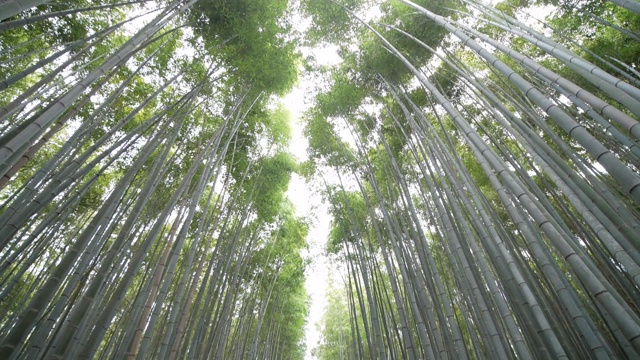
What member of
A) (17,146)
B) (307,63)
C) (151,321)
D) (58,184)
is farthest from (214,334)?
(307,63)

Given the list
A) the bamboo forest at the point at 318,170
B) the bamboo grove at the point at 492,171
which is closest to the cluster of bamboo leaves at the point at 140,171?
the bamboo forest at the point at 318,170

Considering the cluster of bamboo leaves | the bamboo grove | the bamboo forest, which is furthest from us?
the cluster of bamboo leaves

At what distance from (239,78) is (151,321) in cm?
378

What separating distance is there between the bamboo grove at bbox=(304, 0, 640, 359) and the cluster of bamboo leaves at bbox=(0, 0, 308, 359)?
1.33 metres

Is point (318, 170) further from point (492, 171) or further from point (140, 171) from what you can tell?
point (492, 171)

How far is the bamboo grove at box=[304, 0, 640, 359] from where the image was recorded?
1.75 m

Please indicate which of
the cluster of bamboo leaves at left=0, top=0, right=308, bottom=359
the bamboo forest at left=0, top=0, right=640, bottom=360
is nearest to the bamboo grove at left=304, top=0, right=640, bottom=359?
the bamboo forest at left=0, top=0, right=640, bottom=360

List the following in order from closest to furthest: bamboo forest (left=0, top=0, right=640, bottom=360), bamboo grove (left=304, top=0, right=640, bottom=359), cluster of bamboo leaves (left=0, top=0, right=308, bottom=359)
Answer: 1. bamboo grove (left=304, top=0, right=640, bottom=359)
2. bamboo forest (left=0, top=0, right=640, bottom=360)
3. cluster of bamboo leaves (left=0, top=0, right=308, bottom=359)

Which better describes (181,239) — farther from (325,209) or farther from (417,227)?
(325,209)

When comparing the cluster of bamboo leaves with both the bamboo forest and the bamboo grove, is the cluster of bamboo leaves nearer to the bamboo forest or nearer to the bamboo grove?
the bamboo forest

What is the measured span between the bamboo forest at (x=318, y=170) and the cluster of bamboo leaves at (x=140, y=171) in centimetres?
3

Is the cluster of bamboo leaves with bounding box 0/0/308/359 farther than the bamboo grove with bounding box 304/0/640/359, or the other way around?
the cluster of bamboo leaves with bounding box 0/0/308/359

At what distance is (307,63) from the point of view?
615 centimetres

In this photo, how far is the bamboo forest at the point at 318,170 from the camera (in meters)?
1.88
